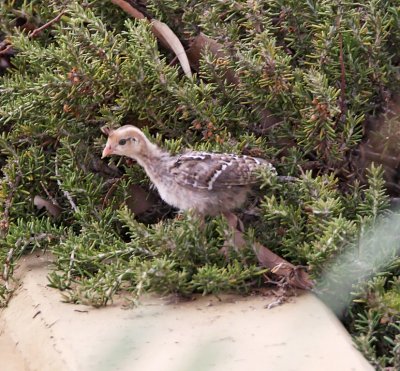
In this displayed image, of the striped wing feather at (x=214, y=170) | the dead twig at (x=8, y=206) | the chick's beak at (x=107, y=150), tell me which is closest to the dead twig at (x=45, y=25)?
the dead twig at (x=8, y=206)

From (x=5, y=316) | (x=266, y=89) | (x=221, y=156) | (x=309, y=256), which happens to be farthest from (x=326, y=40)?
(x=5, y=316)

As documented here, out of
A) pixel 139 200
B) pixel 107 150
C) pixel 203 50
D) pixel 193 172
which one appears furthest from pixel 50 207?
pixel 203 50

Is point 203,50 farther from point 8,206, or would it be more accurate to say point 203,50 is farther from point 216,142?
point 8,206

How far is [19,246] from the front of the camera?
4719 mm

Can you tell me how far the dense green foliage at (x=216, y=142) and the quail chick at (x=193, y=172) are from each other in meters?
0.11

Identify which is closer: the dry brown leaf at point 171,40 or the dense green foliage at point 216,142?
the dense green foliage at point 216,142

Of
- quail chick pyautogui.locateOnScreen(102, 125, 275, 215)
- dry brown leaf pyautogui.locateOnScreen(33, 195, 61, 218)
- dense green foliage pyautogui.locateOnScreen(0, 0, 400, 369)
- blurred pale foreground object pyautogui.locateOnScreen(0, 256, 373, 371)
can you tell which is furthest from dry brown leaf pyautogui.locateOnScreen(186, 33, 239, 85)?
blurred pale foreground object pyautogui.locateOnScreen(0, 256, 373, 371)

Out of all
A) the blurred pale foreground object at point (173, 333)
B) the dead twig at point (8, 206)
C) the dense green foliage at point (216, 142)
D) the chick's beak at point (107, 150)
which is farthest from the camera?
the dead twig at point (8, 206)

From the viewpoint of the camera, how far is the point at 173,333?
3.93 m

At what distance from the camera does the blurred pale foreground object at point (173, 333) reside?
3625 millimetres

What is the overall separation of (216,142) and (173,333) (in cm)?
120

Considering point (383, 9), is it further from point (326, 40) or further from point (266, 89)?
point (266, 89)

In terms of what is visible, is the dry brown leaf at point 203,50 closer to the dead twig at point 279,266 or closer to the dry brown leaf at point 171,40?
the dry brown leaf at point 171,40

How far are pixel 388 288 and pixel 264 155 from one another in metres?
0.99
